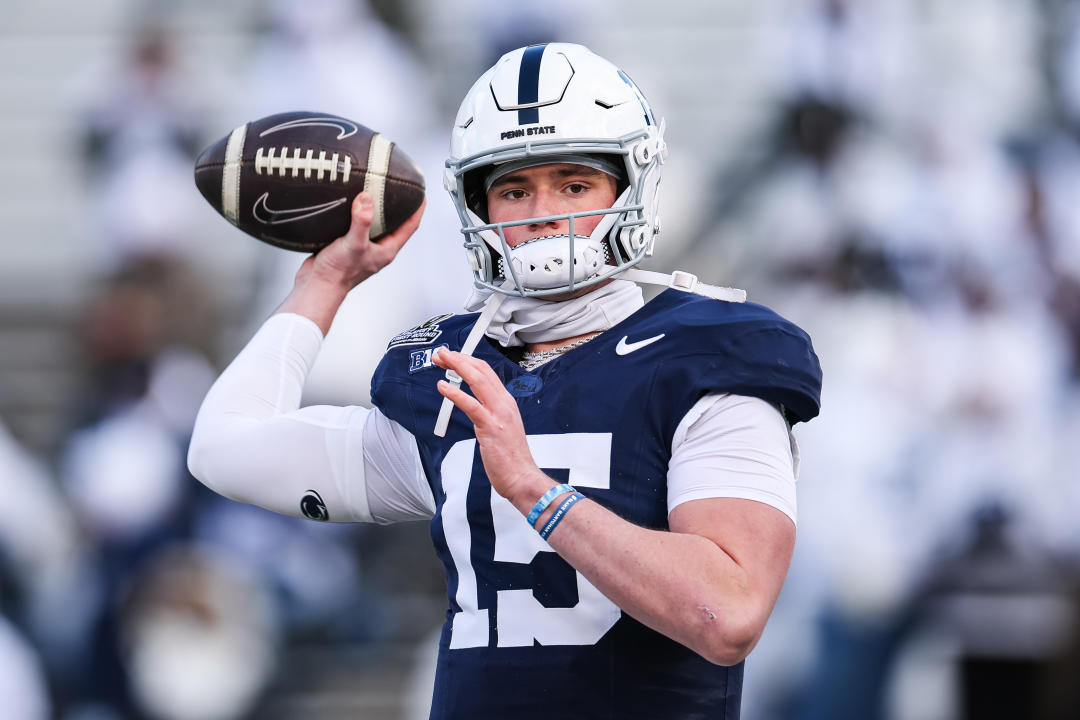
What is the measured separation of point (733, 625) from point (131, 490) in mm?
3781

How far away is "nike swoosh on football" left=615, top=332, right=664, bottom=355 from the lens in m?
2.07

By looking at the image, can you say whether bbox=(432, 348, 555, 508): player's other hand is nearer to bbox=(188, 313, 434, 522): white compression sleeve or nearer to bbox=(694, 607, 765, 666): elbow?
bbox=(694, 607, 765, 666): elbow

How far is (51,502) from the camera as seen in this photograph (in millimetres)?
5371

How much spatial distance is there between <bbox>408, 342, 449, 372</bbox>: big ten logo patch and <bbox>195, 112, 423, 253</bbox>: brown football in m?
0.28

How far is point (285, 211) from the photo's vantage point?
246cm

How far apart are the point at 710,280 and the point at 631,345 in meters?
3.98

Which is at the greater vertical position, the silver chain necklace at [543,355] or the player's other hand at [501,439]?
the silver chain necklace at [543,355]

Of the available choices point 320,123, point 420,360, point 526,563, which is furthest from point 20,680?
point 526,563

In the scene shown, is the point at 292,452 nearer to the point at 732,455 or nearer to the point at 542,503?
the point at 542,503

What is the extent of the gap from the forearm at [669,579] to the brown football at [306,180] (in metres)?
0.81

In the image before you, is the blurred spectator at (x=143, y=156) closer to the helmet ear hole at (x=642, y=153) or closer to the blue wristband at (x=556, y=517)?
the helmet ear hole at (x=642, y=153)

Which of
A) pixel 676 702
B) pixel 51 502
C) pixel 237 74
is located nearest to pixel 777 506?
pixel 676 702

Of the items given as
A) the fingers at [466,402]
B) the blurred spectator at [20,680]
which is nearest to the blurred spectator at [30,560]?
the blurred spectator at [20,680]

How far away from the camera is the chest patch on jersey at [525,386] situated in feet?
6.90
